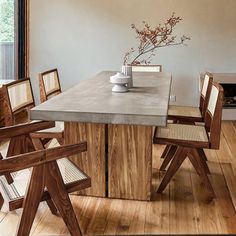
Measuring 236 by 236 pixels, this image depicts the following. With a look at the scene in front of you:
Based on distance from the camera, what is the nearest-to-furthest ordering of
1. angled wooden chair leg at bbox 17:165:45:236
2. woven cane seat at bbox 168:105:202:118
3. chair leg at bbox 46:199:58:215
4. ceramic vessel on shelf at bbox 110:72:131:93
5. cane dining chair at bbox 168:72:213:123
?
angled wooden chair leg at bbox 17:165:45:236 < chair leg at bbox 46:199:58:215 < ceramic vessel on shelf at bbox 110:72:131:93 < cane dining chair at bbox 168:72:213:123 < woven cane seat at bbox 168:105:202:118

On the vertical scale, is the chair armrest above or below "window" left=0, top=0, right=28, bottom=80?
below

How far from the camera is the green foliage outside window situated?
458 cm

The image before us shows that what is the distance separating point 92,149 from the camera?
2570mm

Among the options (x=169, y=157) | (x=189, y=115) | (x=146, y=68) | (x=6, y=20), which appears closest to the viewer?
(x=169, y=157)

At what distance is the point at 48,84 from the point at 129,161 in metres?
1.30

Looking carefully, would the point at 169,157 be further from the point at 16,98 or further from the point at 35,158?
the point at 35,158

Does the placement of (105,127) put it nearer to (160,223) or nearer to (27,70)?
(160,223)

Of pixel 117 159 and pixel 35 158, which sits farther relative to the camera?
pixel 117 159

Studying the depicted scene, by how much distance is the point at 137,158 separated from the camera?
253cm

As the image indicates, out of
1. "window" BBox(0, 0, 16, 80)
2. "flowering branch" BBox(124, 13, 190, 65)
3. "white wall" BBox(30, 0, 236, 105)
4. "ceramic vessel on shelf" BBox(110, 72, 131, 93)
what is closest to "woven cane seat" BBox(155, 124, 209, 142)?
"ceramic vessel on shelf" BBox(110, 72, 131, 93)

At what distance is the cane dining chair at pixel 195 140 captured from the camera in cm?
252

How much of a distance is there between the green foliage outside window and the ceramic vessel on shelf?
2.42 m

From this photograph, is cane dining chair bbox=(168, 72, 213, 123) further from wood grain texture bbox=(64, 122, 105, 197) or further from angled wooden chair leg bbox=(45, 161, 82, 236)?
angled wooden chair leg bbox=(45, 161, 82, 236)

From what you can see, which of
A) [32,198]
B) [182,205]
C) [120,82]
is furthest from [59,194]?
[120,82]
